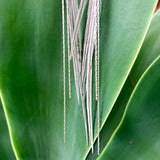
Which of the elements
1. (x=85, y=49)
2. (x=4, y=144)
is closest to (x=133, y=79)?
(x=85, y=49)

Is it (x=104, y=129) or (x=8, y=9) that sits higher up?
(x=8, y=9)

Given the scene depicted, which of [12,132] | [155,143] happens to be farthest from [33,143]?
[155,143]

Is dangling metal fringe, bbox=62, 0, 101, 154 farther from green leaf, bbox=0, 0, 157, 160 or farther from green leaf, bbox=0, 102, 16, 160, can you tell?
green leaf, bbox=0, 102, 16, 160

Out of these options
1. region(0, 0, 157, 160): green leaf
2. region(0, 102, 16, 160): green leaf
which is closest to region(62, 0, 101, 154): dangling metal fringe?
region(0, 0, 157, 160): green leaf

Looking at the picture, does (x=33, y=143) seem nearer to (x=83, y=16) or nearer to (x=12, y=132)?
(x=12, y=132)

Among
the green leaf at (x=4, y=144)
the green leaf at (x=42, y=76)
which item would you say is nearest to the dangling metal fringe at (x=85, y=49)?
the green leaf at (x=42, y=76)

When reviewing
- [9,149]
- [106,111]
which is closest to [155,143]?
[106,111]

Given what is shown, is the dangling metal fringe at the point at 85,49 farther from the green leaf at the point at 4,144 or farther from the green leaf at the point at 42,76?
the green leaf at the point at 4,144
